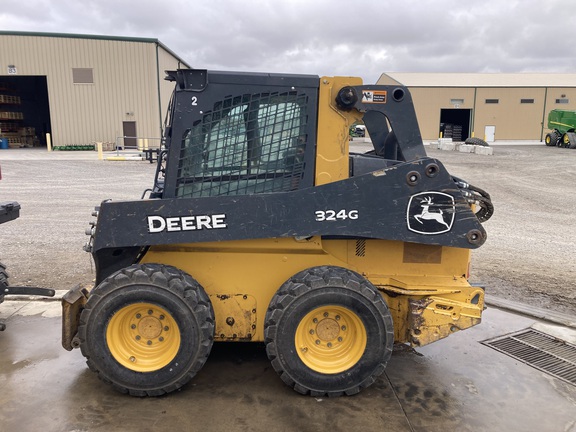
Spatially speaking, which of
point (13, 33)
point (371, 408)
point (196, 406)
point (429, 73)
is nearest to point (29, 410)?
point (196, 406)

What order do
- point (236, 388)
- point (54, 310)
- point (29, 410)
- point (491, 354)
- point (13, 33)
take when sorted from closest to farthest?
1. point (29, 410)
2. point (236, 388)
3. point (491, 354)
4. point (54, 310)
5. point (13, 33)

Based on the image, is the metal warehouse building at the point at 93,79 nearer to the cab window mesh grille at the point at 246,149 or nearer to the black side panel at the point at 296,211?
the cab window mesh grille at the point at 246,149

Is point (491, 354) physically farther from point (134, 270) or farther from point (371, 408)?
point (134, 270)

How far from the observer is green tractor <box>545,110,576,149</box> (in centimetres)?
3119

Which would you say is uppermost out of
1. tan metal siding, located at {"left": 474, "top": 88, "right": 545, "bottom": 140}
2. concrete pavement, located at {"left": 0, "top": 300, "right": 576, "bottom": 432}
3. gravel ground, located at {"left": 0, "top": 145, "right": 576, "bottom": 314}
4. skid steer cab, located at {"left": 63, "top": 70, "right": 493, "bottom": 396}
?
tan metal siding, located at {"left": 474, "top": 88, "right": 545, "bottom": 140}

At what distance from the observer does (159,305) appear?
355 cm

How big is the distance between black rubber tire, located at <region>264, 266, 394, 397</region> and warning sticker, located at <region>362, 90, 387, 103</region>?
4.25 ft

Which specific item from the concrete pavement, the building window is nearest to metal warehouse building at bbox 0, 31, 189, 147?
the building window

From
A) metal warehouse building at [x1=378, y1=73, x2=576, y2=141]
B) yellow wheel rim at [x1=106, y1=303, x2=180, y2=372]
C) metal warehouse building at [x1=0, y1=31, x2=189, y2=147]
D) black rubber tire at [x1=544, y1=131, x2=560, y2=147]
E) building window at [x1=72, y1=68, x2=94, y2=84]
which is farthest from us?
metal warehouse building at [x1=378, y1=73, x2=576, y2=141]

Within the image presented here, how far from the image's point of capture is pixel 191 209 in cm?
354

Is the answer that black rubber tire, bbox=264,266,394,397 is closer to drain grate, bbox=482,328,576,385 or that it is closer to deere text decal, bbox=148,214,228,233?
deere text decal, bbox=148,214,228,233

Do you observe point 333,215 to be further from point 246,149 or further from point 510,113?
point 510,113

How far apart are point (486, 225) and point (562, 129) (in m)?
27.3

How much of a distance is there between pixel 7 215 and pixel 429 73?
1901 inches
